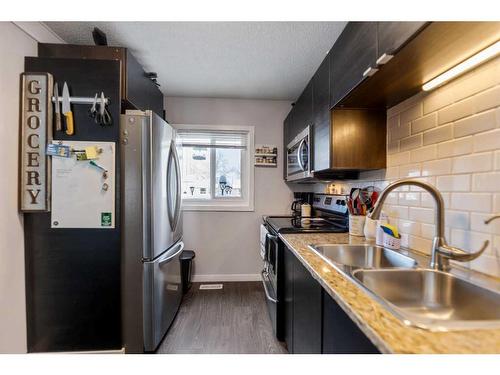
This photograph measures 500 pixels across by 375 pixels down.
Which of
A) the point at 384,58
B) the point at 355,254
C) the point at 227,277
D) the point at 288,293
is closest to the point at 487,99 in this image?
the point at 384,58

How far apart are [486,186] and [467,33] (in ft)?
1.82

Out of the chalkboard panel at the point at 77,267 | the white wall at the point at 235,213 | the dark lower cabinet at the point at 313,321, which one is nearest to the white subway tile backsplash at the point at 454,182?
the dark lower cabinet at the point at 313,321

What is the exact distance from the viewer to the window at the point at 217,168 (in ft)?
9.78

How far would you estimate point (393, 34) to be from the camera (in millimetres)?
829

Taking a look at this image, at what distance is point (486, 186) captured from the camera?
33.8 inches

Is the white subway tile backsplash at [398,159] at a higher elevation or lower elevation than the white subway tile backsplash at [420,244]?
higher

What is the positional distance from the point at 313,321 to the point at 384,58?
116cm

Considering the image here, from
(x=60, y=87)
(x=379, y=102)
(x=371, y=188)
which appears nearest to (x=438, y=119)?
(x=379, y=102)

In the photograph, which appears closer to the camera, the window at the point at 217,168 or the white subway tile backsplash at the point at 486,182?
the white subway tile backsplash at the point at 486,182

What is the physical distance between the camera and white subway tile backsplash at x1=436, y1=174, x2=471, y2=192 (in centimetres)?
93

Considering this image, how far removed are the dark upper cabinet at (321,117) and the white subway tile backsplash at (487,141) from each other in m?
0.71

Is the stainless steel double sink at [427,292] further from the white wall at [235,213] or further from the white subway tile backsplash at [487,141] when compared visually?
the white wall at [235,213]

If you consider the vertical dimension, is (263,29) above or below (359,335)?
above

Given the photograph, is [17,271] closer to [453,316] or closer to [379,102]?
[453,316]
